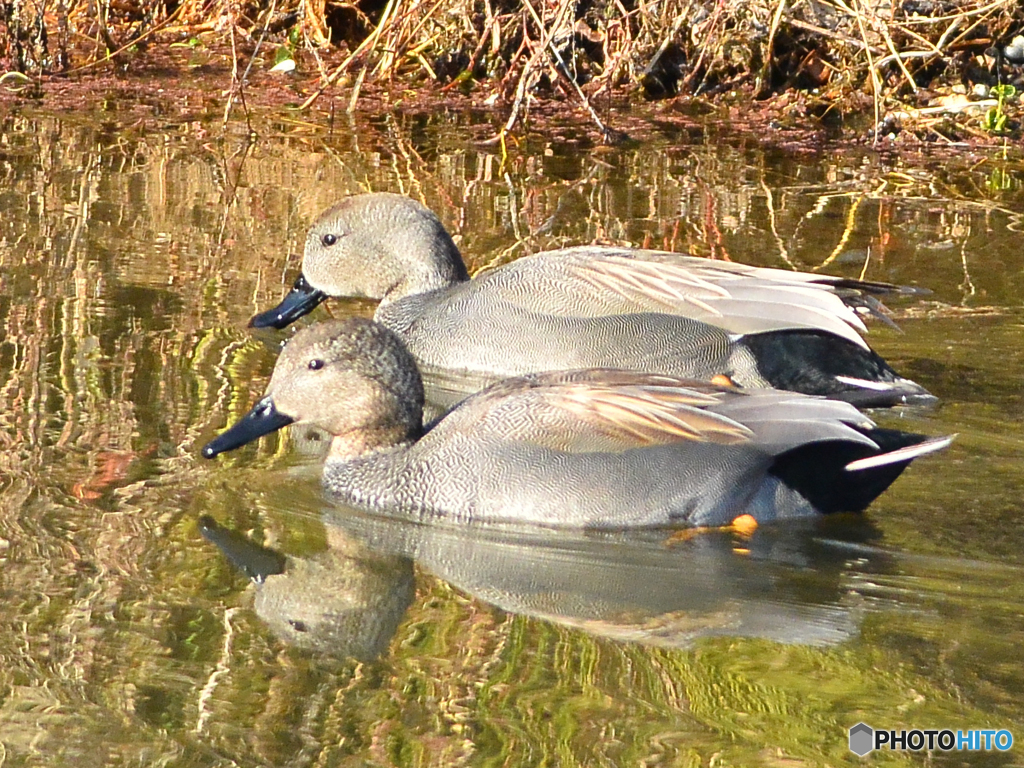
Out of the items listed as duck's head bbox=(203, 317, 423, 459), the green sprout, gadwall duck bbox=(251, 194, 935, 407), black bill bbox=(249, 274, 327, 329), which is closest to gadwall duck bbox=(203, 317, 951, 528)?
duck's head bbox=(203, 317, 423, 459)

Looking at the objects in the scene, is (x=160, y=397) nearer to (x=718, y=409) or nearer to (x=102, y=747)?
(x=718, y=409)

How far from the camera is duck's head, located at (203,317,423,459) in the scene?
5250 mm

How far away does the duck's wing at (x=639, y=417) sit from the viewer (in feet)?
16.1

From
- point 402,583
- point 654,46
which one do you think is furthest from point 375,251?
point 654,46

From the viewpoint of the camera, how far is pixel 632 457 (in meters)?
4.90

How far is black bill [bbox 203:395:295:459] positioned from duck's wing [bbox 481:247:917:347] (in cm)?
148

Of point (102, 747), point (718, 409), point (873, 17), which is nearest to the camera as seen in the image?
point (102, 747)

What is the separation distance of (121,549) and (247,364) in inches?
74.5

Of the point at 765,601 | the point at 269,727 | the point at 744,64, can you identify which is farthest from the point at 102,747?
the point at 744,64

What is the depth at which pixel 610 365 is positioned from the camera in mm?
6242

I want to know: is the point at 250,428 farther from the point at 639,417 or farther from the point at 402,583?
the point at 639,417

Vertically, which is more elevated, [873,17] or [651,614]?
[873,17]

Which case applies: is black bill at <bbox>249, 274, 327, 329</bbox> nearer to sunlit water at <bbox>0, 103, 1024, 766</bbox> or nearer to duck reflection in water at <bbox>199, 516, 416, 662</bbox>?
sunlit water at <bbox>0, 103, 1024, 766</bbox>

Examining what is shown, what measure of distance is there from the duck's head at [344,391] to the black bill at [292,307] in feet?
5.11
